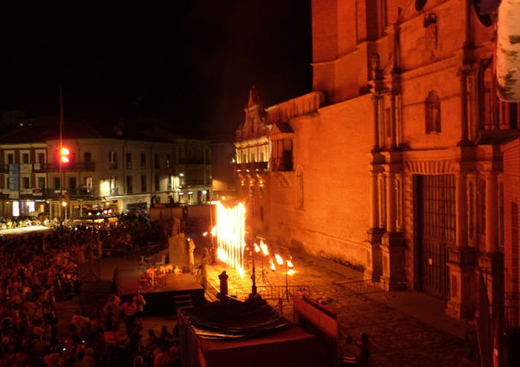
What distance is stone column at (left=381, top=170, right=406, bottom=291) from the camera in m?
21.3

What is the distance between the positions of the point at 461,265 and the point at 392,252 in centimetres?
437

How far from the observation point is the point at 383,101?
73.3 feet

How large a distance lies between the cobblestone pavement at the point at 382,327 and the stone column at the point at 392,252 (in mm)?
882

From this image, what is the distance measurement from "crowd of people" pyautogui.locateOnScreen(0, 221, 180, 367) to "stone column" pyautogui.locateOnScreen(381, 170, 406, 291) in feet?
34.0

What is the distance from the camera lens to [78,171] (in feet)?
173

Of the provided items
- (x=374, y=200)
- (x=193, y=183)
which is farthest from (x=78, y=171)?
(x=374, y=200)

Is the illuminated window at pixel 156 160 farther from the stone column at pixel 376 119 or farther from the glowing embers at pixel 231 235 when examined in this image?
the stone column at pixel 376 119

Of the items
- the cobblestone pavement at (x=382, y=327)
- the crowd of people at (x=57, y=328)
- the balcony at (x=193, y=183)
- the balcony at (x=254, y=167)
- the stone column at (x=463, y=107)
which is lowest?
the cobblestone pavement at (x=382, y=327)

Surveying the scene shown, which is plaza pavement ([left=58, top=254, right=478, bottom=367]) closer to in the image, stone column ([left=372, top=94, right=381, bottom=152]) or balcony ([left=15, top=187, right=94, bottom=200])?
stone column ([left=372, top=94, right=381, bottom=152])

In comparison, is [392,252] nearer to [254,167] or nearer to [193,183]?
[254,167]

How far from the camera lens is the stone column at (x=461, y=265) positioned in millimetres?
16906

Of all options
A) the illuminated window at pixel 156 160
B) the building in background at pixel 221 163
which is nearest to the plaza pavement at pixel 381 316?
the illuminated window at pixel 156 160

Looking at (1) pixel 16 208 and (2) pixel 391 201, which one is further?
(1) pixel 16 208

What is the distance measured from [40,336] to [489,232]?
14333mm
